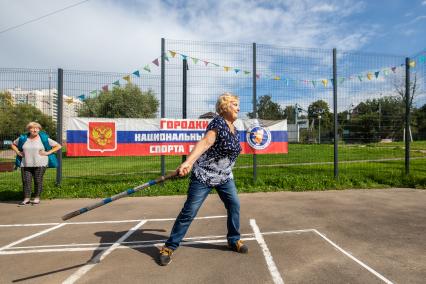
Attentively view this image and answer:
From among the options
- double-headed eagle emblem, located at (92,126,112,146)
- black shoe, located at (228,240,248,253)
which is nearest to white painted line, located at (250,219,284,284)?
black shoe, located at (228,240,248,253)

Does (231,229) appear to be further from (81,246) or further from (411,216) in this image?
(411,216)

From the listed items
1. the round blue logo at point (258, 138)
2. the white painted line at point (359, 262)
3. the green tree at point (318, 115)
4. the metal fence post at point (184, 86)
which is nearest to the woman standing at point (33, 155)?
the metal fence post at point (184, 86)

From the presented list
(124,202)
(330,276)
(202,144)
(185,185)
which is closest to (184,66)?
(185,185)

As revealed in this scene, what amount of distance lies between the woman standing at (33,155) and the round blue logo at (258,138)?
4.66 meters

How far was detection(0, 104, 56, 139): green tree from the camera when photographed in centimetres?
816

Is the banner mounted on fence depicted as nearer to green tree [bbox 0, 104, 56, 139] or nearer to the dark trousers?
the dark trousers

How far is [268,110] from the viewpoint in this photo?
28.8 feet

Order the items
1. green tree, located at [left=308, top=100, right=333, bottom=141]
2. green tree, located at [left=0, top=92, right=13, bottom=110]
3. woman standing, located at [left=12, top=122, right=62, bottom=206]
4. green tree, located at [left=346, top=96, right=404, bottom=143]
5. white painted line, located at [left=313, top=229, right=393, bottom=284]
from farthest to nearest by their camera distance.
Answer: green tree, located at [left=346, top=96, right=404, bottom=143] → green tree, located at [left=308, top=100, right=333, bottom=141] → green tree, located at [left=0, top=92, right=13, bottom=110] → woman standing, located at [left=12, top=122, right=62, bottom=206] → white painted line, located at [left=313, top=229, right=393, bottom=284]

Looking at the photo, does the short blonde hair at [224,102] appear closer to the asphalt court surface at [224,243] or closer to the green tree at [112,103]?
the asphalt court surface at [224,243]

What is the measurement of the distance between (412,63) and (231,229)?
27.6ft

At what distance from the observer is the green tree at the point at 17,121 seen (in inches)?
321

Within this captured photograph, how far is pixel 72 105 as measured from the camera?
322 inches

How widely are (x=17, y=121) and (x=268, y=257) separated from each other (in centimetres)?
822

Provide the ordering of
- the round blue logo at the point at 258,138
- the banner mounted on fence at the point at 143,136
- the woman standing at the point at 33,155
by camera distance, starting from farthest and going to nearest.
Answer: the round blue logo at the point at 258,138
the banner mounted on fence at the point at 143,136
the woman standing at the point at 33,155
